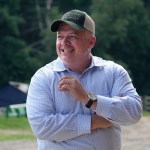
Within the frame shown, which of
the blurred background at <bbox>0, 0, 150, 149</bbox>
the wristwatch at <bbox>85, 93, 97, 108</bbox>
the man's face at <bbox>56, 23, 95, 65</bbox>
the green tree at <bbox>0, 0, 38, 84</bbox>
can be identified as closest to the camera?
the wristwatch at <bbox>85, 93, 97, 108</bbox>

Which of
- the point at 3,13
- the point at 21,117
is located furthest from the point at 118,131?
the point at 3,13

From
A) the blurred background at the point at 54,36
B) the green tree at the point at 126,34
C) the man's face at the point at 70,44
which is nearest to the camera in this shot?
the man's face at the point at 70,44

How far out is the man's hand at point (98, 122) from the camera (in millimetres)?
3752

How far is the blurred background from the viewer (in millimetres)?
44312

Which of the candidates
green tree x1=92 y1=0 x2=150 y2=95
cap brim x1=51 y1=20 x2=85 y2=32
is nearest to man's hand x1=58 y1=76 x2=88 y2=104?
cap brim x1=51 y1=20 x2=85 y2=32

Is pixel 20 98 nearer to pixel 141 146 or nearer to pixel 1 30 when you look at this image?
pixel 1 30

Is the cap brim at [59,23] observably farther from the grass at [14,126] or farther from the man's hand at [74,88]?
the grass at [14,126]

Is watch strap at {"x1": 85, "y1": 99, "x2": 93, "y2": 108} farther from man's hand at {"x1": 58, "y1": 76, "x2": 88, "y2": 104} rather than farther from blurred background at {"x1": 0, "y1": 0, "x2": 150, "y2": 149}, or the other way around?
blurred background at {"x1": 0, "y1": 0, "x2": 150, "y2": 149}

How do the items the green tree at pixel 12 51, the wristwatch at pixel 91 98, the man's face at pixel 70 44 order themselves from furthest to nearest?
the green tree at pixel 12 51 < the man's face at pixel 70 44 < the wristwatch at pixel 91 98

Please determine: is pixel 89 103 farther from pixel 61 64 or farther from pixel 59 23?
pixel 59 23

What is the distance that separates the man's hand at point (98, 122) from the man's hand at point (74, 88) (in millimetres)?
142

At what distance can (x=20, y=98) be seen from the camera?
31.3 m

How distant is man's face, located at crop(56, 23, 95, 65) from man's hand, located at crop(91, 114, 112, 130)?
1.18 ft

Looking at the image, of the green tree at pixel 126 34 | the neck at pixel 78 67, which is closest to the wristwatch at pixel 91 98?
the neck at pixel 78 67
